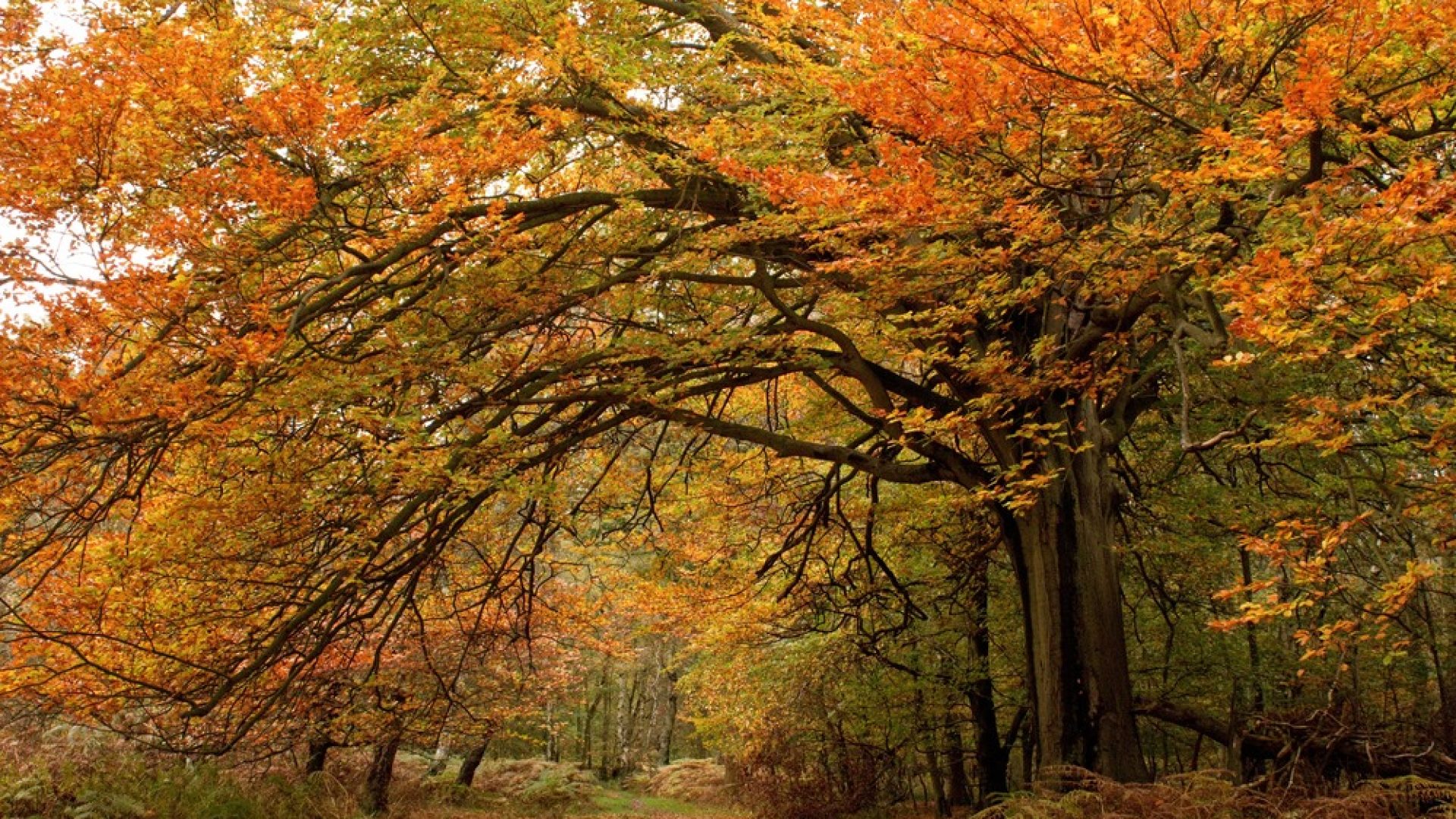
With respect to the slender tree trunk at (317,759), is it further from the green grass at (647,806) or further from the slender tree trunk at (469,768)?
the green grass at (647,806)

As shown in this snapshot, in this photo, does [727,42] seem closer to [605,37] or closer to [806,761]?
[605,37]

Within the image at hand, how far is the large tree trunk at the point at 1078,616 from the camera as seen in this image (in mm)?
6586

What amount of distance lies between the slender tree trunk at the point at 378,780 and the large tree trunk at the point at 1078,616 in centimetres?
1091

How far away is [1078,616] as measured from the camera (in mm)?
6820

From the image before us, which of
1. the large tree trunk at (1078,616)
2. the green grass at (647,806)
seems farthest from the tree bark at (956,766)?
the green grass at (647,806)

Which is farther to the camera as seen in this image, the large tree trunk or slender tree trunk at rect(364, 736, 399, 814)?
slender tree trunk at rect(364, 736, 399, 814)

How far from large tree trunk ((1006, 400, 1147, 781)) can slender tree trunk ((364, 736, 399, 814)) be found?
10.9 metres

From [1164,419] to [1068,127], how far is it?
527cm

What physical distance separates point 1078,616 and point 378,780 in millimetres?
11966

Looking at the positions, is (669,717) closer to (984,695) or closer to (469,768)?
(469,768)

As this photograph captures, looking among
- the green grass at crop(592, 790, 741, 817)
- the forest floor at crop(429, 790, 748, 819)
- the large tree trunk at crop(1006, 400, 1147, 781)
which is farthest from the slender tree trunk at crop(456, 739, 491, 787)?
the large tree trunk at crop(1006, 400, 1147, 781)

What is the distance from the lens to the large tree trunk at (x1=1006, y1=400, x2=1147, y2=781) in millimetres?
6586

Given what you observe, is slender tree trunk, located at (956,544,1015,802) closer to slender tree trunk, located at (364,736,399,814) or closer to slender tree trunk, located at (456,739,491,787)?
slender tree trunk, located at (364,736,399,814)

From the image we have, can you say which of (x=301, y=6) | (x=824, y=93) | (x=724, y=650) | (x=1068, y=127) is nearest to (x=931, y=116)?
(x=1068, y=127)
